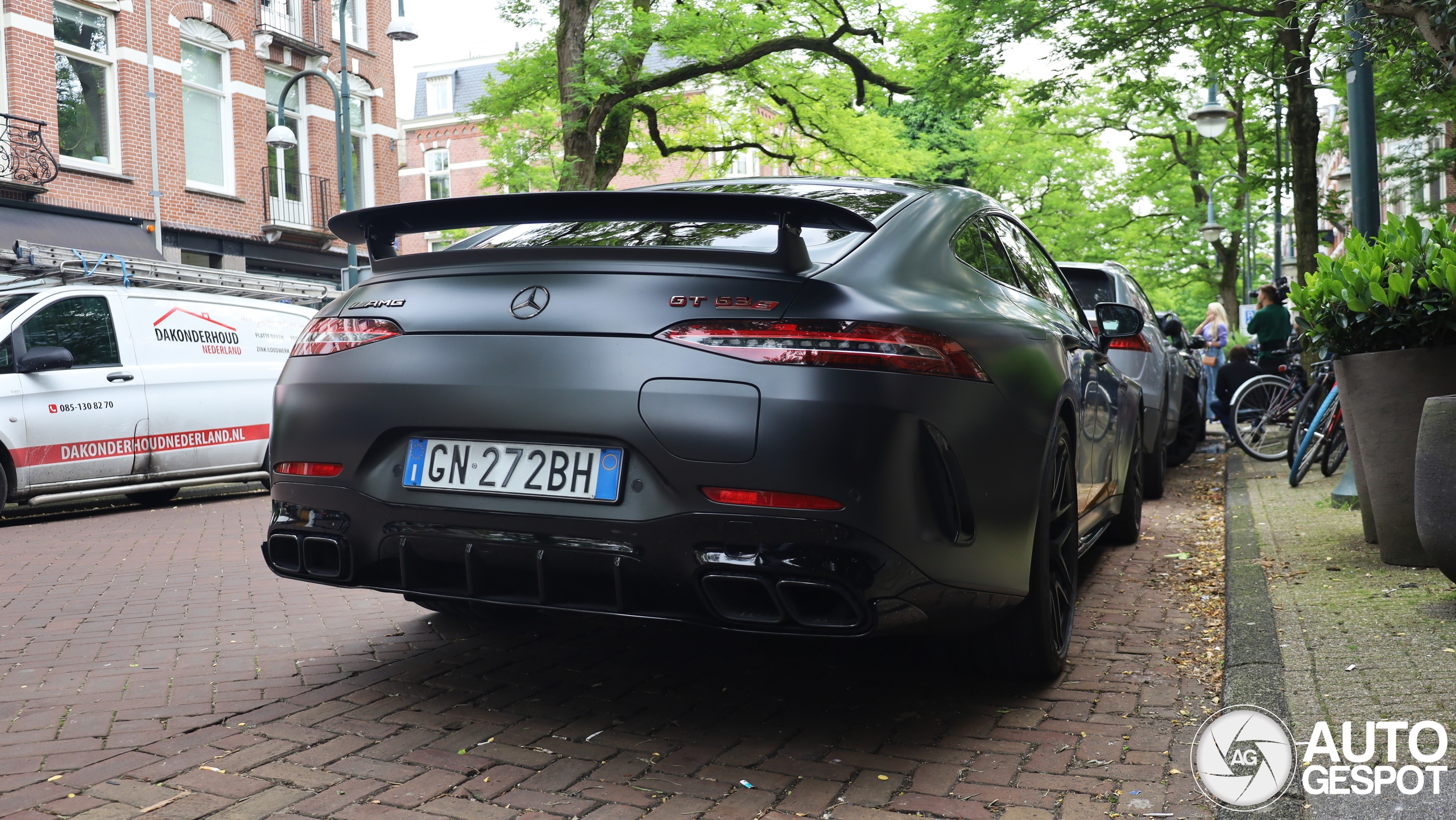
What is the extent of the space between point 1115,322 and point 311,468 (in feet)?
11.6

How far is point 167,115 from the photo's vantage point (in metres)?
22.5

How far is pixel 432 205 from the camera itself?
3279 mm

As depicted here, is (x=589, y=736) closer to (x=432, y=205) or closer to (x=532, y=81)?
(x=432, y=205)

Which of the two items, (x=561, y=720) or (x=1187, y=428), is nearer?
(x=561, y=720)

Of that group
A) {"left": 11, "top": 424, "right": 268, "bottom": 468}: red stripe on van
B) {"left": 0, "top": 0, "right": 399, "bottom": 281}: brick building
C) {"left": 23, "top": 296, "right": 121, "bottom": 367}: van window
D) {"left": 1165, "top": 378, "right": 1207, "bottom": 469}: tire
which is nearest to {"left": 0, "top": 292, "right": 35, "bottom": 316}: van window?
{"left": 23, "top": 296, "right": 121, "bottom": 367}: van window

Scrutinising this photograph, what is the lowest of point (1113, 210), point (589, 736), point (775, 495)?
point (589, 736)

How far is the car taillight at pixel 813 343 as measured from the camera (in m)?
2.78

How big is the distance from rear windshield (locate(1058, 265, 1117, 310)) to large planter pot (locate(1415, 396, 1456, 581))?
4.47 metres

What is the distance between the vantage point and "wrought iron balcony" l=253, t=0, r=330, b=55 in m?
25.0

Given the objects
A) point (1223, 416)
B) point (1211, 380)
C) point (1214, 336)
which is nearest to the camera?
point (1223, 416)

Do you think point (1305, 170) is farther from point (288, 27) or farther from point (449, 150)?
point (449, 150)

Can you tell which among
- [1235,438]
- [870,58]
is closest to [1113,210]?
[870,58]

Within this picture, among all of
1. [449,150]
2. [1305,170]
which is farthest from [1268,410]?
[449,150]

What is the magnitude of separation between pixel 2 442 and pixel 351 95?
2162cm
